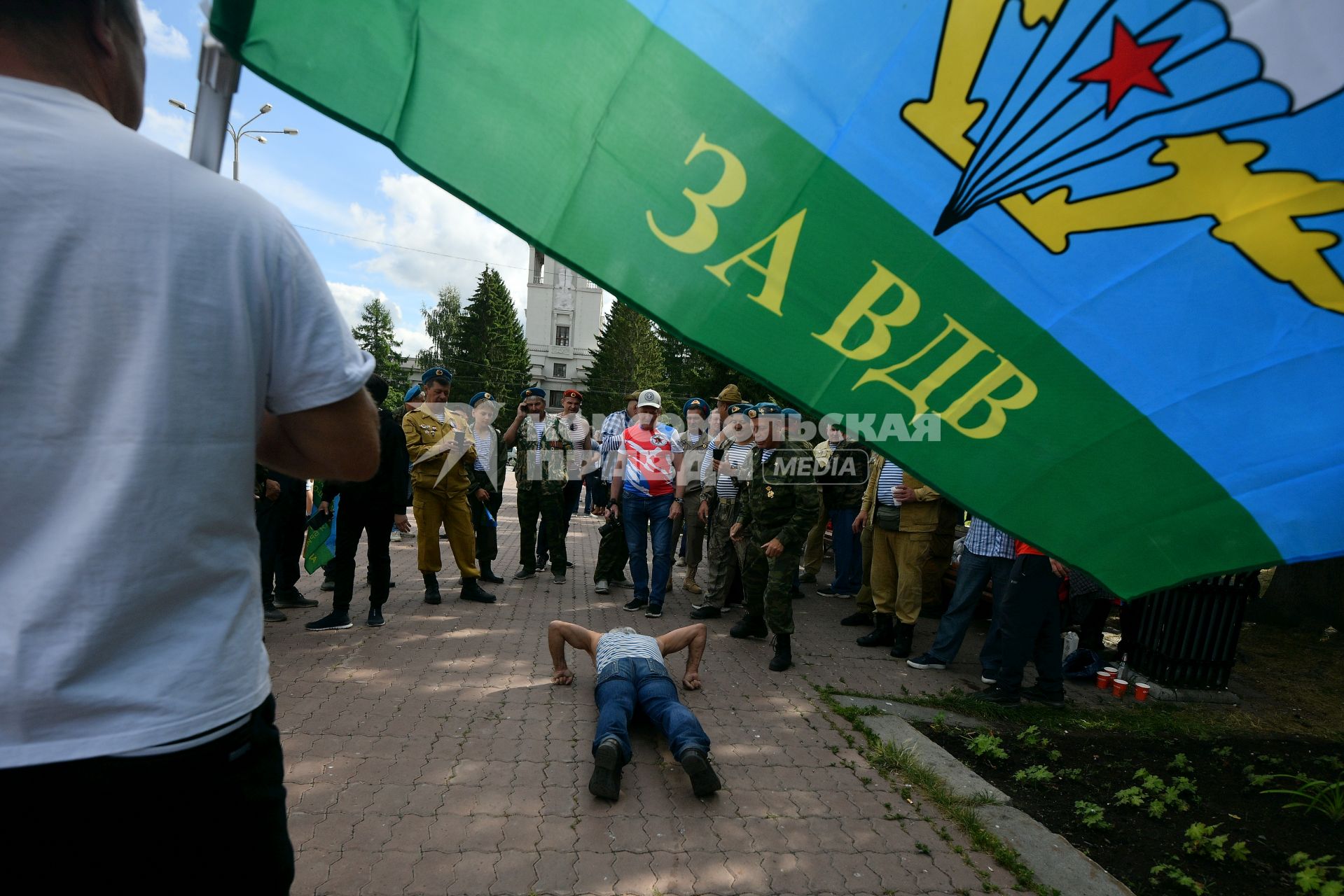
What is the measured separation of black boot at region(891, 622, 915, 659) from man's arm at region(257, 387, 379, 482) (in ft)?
20.5

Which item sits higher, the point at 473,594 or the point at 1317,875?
the point at 1317,875

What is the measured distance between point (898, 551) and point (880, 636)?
0.87m

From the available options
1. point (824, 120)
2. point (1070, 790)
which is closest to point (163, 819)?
point (824, 120)

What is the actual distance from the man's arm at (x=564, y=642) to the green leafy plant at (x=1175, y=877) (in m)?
3.18

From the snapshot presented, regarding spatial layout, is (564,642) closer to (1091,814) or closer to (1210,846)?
(1091,814)

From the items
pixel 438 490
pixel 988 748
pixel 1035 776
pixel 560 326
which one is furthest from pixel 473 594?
pixel 560 326

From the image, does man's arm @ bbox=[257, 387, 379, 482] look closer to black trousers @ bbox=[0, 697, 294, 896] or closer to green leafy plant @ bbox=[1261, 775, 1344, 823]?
black trousers @ bbox=[0, 697, 294, 896]

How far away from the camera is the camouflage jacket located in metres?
6.36

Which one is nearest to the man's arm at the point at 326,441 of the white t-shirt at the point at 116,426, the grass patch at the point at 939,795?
the white t-shirt at the point at 116,426

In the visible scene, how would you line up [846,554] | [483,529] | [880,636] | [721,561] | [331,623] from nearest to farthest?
1. [331,623]
2. [880,636]
3. [721,561]
4. [483,529]
5. [846,554]

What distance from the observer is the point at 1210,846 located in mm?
3480

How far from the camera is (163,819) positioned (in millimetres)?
1104

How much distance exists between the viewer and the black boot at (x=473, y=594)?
782 cm

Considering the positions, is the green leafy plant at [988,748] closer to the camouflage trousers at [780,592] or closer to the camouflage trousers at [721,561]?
the camouflage trousers at [780,592]
